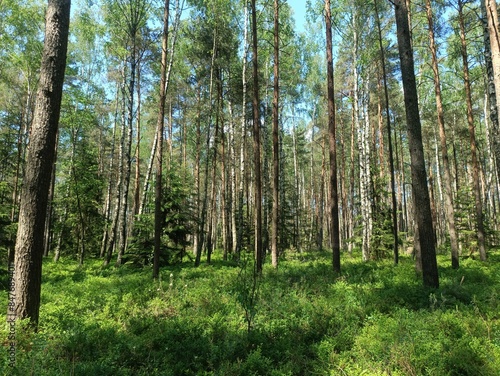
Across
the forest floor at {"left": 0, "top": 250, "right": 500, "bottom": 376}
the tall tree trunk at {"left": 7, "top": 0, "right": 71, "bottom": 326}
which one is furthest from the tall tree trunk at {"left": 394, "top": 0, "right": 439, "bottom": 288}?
the tall tree trunk at {"left": 7, "top": 0, "right": 71, "bottom": 326}

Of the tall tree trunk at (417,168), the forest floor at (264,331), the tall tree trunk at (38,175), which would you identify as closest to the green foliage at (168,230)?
the forest floor at (264,331)

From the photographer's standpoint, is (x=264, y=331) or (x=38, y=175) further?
(x=264, y=331)

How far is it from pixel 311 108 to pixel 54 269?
24.7m

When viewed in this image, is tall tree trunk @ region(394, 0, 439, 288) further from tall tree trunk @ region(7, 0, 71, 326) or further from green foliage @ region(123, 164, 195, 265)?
green foliage @ region(123, 164, 195, 265)

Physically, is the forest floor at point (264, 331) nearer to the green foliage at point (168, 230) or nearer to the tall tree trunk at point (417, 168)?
the tall tree trunk at point (417, 168)

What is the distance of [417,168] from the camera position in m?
7.50

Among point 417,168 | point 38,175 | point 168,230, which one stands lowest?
point 168,230

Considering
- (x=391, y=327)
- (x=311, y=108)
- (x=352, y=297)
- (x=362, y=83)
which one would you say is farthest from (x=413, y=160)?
(x=311, y=108)

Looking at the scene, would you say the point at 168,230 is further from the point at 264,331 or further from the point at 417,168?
the point at 417,168

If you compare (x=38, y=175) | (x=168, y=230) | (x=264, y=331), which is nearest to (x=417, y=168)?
(x=264, y=331)

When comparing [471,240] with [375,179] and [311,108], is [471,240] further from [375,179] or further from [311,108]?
[311,108]

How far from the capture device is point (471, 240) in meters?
17.6

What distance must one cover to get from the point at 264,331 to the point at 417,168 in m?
5.42

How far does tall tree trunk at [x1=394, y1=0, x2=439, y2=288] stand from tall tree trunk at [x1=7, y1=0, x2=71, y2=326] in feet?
25.3
